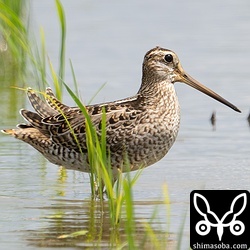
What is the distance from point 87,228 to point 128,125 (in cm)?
136

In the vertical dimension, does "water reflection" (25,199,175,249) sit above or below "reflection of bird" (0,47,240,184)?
below

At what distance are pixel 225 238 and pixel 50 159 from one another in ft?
9.23

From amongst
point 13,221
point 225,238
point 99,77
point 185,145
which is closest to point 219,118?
point 185,145

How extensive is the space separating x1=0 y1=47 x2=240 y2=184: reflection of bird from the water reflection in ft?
1.49

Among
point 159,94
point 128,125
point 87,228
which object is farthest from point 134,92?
point 87,228

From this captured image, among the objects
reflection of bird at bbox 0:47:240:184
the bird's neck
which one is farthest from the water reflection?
the bird's neck

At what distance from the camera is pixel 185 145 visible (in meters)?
11.6

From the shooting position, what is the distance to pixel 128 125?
32.9 feet

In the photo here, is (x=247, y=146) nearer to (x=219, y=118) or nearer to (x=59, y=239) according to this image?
(x=219, y=118)

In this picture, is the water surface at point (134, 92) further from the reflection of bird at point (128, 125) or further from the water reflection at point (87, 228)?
the reflection of bird at point (128, 125)

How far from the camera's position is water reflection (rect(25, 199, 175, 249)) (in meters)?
8.42

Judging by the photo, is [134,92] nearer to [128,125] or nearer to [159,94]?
[159,94]

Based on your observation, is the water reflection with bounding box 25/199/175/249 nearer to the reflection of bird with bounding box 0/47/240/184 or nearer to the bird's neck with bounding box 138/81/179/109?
the reflection of bird with bounding box 0/47/240/184

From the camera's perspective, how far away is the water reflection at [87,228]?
8.42 m
